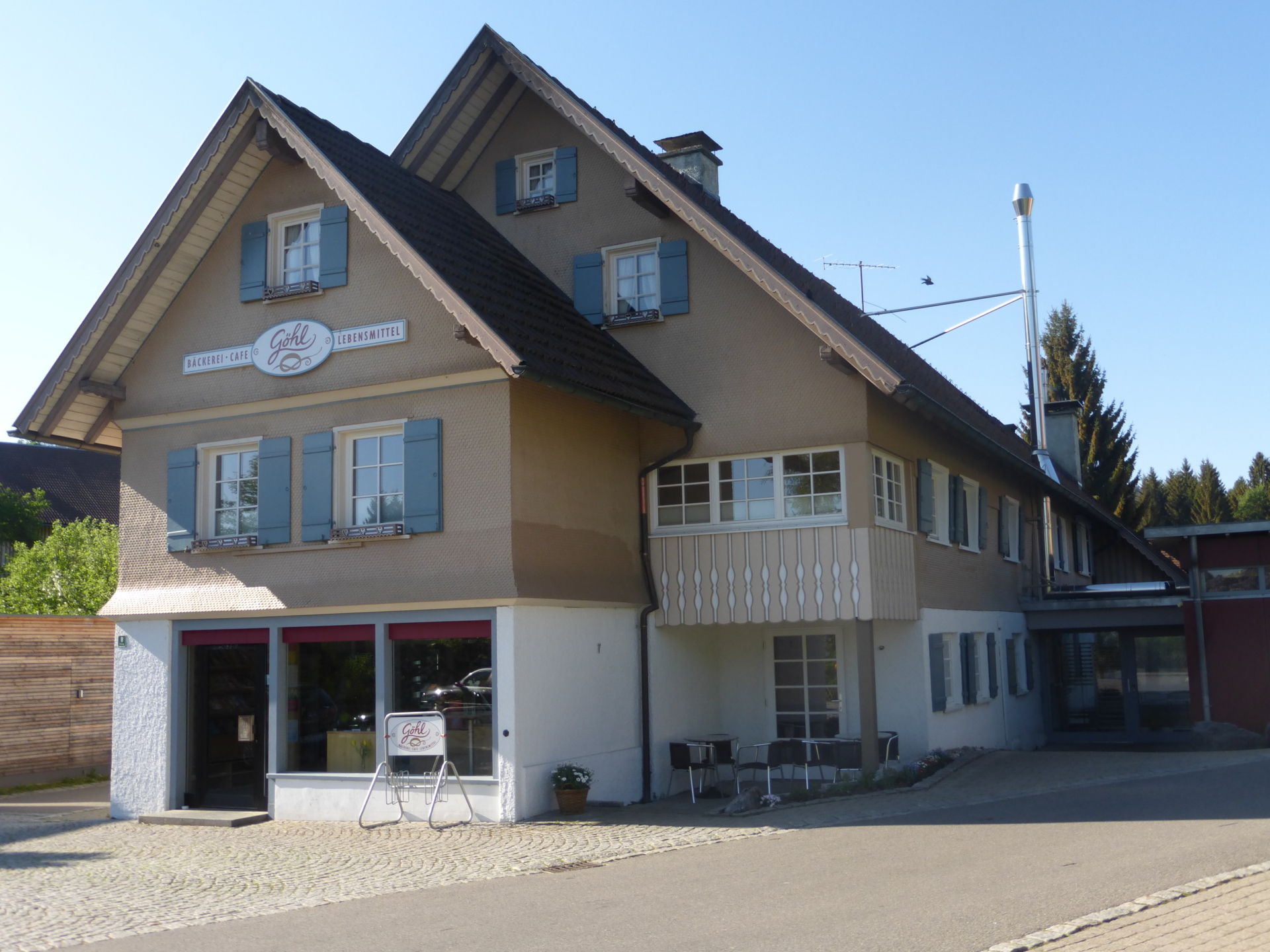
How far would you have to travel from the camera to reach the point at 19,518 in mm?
39031

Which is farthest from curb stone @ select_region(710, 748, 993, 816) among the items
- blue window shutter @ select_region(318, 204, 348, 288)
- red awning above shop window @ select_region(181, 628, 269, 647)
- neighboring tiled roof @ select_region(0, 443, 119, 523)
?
neighboring tiled roof @ select_region(0, 443, 119, 523)

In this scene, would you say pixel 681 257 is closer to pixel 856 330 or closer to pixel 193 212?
pixel 856 330

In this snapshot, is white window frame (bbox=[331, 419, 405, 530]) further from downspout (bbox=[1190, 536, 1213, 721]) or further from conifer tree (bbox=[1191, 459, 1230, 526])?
conifer tree (bbox=[1191, 459, 1230, 526])

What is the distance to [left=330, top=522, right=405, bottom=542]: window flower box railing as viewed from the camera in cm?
1336

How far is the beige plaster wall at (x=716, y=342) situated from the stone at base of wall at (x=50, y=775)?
987 centimetres

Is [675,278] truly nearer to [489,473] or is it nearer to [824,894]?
[489,473]

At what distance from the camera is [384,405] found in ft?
45.4

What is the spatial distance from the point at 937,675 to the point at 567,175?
807 cm

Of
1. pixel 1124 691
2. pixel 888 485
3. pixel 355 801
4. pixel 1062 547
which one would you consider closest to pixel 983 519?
pixel 888 485

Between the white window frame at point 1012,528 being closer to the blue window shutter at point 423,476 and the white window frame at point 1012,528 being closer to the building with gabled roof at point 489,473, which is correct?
the building with gabled roof at point 489,473

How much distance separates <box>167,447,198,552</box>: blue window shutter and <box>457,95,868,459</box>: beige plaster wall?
16.8 feet

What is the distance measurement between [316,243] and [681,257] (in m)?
4.37

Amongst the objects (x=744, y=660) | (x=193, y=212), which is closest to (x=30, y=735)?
(x=193, y=212)

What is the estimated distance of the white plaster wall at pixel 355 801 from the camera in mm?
12844
